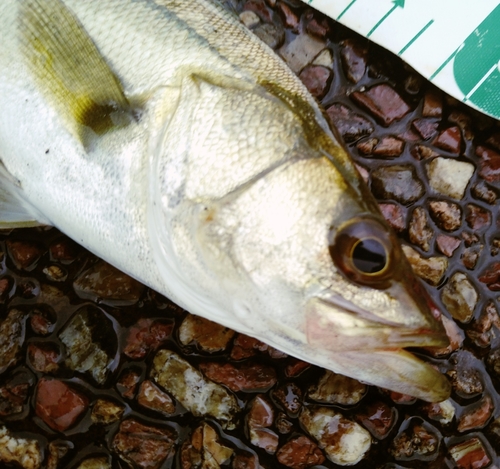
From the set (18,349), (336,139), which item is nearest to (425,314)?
(336,139)

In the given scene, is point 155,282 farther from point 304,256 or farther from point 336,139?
point 336,139

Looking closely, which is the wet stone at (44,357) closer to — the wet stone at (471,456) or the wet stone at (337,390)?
the wet stone at (337,390)

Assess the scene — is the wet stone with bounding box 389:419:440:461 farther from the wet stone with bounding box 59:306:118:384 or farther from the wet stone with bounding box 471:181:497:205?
the wet stone with bounding box 59:306:118:384

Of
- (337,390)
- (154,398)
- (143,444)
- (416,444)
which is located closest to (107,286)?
(154,398)

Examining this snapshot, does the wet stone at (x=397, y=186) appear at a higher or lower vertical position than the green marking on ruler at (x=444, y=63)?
lower

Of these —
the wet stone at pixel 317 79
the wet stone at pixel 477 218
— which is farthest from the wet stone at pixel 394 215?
the wet stone at pixel 317 79

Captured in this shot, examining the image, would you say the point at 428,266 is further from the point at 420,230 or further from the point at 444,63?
the point at 444,63

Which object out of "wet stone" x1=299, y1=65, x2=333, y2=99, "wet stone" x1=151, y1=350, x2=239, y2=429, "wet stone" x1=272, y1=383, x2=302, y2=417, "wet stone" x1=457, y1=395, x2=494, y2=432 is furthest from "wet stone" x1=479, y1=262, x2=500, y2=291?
"wet stone" x1=151, y1=350, x2=239, y2=429
